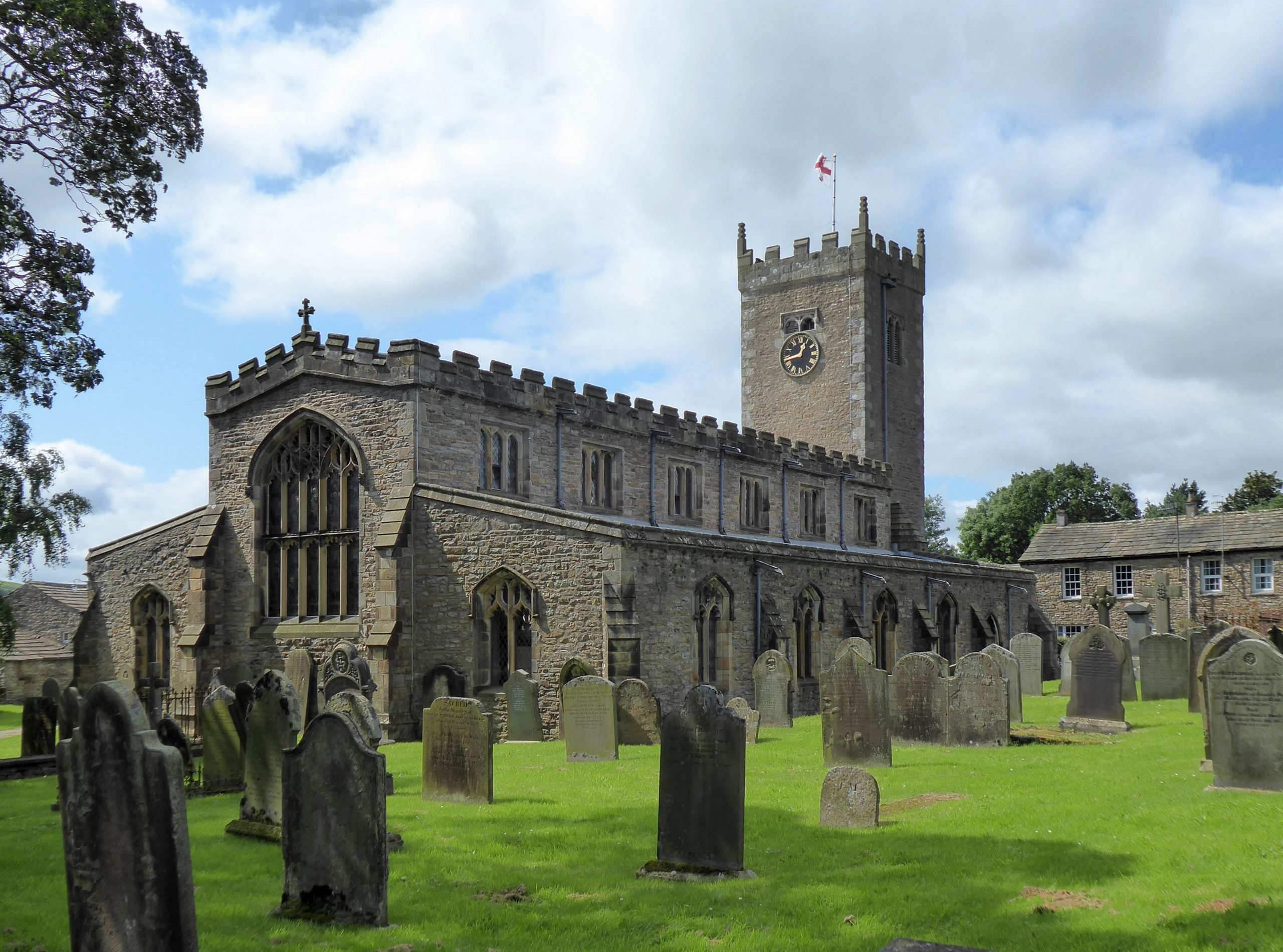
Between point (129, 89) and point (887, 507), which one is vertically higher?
point (129, 89)

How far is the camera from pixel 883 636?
29234 mm

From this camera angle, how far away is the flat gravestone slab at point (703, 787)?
29.4 feet

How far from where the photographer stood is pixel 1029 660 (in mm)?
25672

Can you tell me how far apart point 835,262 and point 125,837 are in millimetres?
37640

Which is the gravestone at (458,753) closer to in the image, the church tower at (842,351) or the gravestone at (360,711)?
the gravestone at (360,711)

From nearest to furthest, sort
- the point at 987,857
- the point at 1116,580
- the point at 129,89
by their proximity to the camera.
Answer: the point at 987,857
the point at 129,89
the point at 1116,580

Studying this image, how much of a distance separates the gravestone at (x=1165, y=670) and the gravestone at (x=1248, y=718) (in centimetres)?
1253

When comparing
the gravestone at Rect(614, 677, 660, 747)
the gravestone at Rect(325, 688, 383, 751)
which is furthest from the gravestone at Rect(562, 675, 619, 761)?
the gravestone at Rect(325, 688, 383, 751)

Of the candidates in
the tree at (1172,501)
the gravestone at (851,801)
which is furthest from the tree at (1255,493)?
the gravestone at (851,801)

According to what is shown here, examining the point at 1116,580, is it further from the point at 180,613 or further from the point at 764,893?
the point at 764,893

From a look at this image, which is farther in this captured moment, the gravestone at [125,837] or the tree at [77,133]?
the tree at [77,133]

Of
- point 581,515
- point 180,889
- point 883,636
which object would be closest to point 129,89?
point 581,515

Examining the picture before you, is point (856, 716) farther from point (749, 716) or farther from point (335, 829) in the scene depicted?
point (335, 829)

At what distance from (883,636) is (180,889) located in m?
24.9
